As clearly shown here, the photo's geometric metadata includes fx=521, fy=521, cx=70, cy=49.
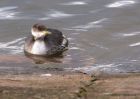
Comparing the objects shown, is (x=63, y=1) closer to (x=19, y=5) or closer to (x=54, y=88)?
(x=19, y=5)

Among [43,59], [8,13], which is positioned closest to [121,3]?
[8,13]

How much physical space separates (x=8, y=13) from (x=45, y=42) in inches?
54.2

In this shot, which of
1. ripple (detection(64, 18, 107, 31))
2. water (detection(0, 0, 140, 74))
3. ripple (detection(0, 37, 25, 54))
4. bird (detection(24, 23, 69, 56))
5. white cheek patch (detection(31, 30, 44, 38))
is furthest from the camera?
ripple (detection(64, 18, 107, 31))

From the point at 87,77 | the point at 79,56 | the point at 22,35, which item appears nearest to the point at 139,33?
the point at 79,56

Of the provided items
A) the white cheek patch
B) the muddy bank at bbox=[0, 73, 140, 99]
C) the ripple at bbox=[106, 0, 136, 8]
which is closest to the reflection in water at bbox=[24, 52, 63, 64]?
the white cheek patch

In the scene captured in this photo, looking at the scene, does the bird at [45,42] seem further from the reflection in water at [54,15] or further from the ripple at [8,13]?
the ripple at [8,13]

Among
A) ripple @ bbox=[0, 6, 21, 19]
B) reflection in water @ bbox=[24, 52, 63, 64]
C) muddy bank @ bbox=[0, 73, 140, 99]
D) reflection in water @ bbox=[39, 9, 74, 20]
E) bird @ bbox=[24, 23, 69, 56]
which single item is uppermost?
muddy bank @ bbox=[0, 73, 140, 99]

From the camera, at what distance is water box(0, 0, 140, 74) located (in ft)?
30.5

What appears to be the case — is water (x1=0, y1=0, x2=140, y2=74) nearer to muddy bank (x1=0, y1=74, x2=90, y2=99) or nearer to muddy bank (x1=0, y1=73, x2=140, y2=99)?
muddy bank (x1=0, y1=74, x2=90, y2=99)

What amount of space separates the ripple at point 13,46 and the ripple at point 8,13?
3.44ft

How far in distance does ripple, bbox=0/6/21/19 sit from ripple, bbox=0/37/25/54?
3.44ft

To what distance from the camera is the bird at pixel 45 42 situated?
10.7 metres

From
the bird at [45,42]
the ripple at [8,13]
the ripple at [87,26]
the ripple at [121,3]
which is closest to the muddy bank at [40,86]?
the bird at [45,42]

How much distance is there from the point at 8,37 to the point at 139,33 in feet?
9.08
